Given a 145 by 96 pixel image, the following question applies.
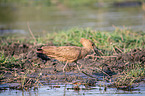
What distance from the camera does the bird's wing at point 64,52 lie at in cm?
719

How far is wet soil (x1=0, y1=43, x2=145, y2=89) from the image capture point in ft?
23.1

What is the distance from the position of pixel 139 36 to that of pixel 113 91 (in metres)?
4.86

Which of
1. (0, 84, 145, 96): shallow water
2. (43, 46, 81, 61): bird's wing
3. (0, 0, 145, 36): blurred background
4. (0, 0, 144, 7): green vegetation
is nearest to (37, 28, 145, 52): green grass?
(0, 0, 145, 36): blurred background

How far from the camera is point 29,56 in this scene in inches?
346

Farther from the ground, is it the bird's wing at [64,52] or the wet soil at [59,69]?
the bird's wing at [64,52]

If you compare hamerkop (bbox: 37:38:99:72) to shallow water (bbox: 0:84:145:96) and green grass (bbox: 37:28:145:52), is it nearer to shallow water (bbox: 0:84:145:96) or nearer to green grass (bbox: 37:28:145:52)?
shallow water (bbox: 0:84:145:96)

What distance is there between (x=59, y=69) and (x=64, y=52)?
0.88 m

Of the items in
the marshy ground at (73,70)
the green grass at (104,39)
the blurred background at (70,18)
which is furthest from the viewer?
the blurred background at (70,18)

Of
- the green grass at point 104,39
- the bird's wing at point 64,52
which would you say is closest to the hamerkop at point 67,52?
the bird's wing at point 64,52

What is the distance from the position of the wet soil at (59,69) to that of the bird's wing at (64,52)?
48 centimetres

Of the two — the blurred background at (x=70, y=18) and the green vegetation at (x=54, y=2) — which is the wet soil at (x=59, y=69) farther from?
the green vegetation at (x=54, y=2)

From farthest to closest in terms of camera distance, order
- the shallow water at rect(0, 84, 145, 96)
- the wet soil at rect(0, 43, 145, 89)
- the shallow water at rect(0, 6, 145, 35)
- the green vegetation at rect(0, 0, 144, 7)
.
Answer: the green vegetation at rect(0, 0, 144, 7) < the shallow water at rect(0, 6, 145, 35) < the wet soil at rect(0, 43, 145, 89) < the shallow water at rect(0, 84, 145, 96)

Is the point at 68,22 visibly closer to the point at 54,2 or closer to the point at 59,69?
the point at 59,69

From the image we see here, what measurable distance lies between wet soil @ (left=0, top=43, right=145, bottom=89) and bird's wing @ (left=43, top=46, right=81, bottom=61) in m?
0.48
